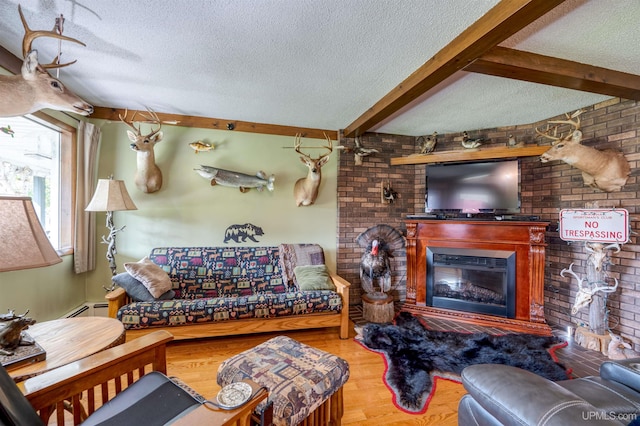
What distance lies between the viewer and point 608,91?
215 centimetres

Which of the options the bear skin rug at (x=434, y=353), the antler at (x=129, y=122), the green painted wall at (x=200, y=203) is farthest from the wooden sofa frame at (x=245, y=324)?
the antler at (x=129, y=122)

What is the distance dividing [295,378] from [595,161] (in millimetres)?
3205

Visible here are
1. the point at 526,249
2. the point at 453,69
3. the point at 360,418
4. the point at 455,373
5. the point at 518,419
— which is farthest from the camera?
the point at 526,249

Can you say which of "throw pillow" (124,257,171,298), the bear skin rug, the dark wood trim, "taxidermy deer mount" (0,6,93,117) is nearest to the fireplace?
the bear skin rug

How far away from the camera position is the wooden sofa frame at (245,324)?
220 centimetres

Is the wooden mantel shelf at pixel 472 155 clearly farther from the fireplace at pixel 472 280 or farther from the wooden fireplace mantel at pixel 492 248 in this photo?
the fireplace at pixel 472 280

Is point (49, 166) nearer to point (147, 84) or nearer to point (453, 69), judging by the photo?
point (147, 84)

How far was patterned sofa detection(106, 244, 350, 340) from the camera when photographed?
2.23 m

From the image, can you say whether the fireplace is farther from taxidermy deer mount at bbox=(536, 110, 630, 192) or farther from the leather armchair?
the leather armchair

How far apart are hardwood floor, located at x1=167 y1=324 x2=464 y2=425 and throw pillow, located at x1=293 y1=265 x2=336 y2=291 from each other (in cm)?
48

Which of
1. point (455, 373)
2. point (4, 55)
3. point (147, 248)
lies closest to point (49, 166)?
point (4, 55)

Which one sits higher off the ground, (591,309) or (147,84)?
(147,84)

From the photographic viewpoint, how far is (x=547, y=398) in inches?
32.4

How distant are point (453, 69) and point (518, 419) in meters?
1.99
